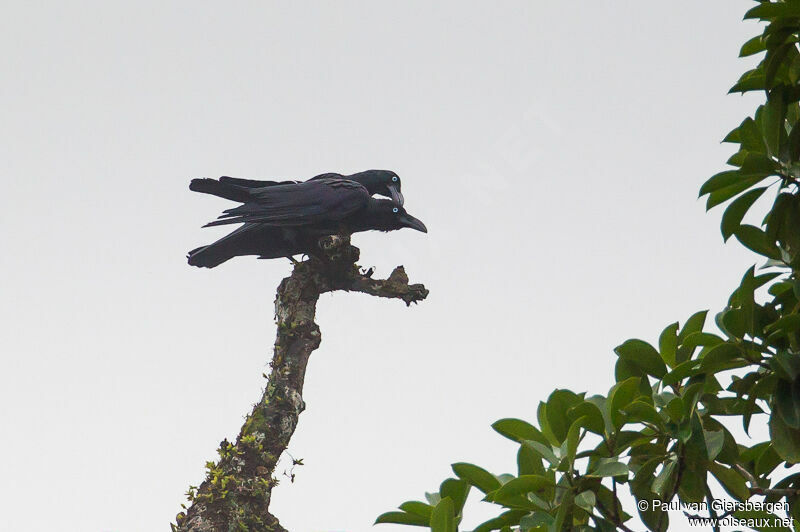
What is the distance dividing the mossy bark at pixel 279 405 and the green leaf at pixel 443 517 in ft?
7.91

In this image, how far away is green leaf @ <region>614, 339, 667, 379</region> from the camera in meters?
2.03

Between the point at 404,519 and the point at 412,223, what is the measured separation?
Answer: 3.45 m

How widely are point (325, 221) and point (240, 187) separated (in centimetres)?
61

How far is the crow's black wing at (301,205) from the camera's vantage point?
16.0 ft

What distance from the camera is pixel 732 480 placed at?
2002mm

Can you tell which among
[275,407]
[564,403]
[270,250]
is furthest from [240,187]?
[564,403]

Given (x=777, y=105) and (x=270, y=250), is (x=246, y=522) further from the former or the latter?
(x=777, y=105)

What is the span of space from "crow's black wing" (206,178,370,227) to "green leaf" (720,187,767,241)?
3.19 metres

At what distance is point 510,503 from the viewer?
6.13 feet

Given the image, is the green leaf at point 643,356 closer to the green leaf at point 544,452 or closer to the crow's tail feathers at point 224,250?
the green leaf at point 544,452

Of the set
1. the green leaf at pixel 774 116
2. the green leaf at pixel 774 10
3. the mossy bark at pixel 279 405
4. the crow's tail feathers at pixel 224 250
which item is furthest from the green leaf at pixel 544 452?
the crow's tail feathers at pixel 224 250

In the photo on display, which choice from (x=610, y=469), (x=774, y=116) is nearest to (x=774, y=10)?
(x=774, y=116)

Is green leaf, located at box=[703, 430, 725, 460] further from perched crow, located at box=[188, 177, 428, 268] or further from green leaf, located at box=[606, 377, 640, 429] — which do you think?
perched crow, located at box=[188, 177, 428, 268]

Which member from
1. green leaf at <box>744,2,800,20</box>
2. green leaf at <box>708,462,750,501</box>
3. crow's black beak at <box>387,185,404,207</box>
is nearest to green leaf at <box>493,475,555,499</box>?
green leaf at <box>708,462,750,501</box>
